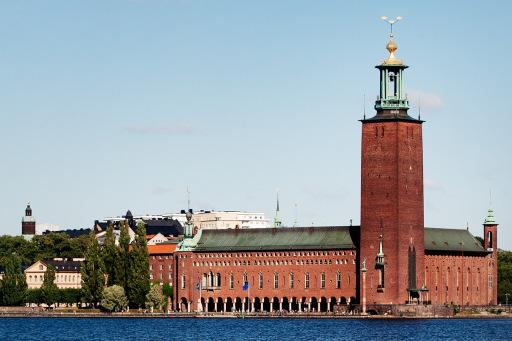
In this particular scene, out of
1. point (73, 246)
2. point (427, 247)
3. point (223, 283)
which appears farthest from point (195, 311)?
point (73, 246)

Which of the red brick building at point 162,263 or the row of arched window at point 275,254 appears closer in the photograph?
the row of arched window at point 275,254

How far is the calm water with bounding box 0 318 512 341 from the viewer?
109125mm

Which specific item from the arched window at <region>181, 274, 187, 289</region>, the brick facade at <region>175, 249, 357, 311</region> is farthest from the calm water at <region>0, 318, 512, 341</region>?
the arched window at <region>181, 274, 187, 289</region>

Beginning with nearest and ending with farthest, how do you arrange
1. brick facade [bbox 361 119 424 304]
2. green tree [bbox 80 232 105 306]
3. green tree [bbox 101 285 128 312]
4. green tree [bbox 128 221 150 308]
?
brick facade [bbox 361 119 424 304]
green tree [bbox 101 285 128 312]
green tree [bbox 128 221 150 308]
green tree [bbox 80 232 105 306]

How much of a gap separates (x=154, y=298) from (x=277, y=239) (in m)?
13.2

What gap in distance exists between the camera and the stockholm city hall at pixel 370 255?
141625 millimetres

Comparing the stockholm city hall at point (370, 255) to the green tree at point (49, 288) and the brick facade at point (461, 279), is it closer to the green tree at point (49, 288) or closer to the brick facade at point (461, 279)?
the brick facade at point (461, 279)

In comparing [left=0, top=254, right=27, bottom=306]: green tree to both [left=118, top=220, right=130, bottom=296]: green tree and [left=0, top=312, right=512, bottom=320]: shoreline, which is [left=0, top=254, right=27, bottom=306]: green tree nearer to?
[left=0, top=312, right=512, bottom=320]: shoreline

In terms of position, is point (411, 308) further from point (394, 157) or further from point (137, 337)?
point (137, 337)

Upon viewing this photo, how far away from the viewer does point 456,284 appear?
151750 mm

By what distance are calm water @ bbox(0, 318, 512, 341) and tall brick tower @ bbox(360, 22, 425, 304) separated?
698 centimetres

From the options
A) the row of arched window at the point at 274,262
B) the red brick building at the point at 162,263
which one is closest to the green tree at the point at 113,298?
the row of arched window at the point at 274,262

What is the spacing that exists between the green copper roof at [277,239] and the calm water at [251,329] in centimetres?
1273

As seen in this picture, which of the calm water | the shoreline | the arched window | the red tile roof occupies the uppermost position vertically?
the red tile roof
